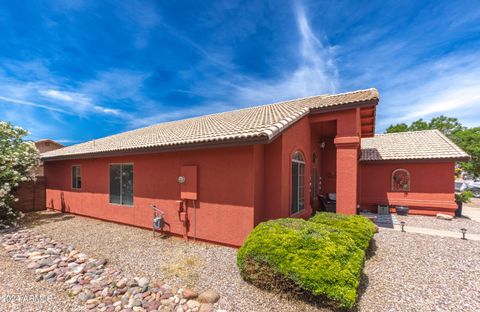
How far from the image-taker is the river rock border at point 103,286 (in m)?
3.67

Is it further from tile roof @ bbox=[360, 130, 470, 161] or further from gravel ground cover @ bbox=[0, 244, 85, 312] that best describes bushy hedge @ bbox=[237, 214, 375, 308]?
tile roof @ bbox=[360, 130, 470, 161]

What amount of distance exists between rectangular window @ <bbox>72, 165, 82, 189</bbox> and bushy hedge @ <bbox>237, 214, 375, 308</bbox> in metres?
10.7

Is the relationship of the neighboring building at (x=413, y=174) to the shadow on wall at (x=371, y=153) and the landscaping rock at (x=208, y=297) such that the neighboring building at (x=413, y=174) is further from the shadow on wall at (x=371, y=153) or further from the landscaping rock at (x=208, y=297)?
the landscaping rock at (x=208, y=297)

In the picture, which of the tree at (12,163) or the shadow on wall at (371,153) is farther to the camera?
the shadow on wall at (371,153)

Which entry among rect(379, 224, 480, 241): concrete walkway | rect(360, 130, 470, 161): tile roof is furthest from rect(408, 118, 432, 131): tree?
rect(379, 224, 480, 241): concrete walkway

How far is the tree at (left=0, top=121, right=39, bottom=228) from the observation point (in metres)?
9.42

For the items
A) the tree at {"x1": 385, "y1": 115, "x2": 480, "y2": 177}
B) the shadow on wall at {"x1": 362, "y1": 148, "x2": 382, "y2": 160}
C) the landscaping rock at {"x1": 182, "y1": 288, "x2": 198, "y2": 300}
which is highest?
the tree at {"x1": 385, "y1": 115, "x2": 480, "y2": 177}

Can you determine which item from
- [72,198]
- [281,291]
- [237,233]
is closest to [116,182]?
[72,198]

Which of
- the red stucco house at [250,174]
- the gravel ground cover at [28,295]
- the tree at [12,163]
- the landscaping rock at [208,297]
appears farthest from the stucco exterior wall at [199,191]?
the gravel ground cover at [28,295]

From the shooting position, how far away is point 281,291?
372 cm

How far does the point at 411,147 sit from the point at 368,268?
10923mm

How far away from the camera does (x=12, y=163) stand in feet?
32.3

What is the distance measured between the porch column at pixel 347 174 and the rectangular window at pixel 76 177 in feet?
40.8

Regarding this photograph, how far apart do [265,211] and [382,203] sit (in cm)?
948
